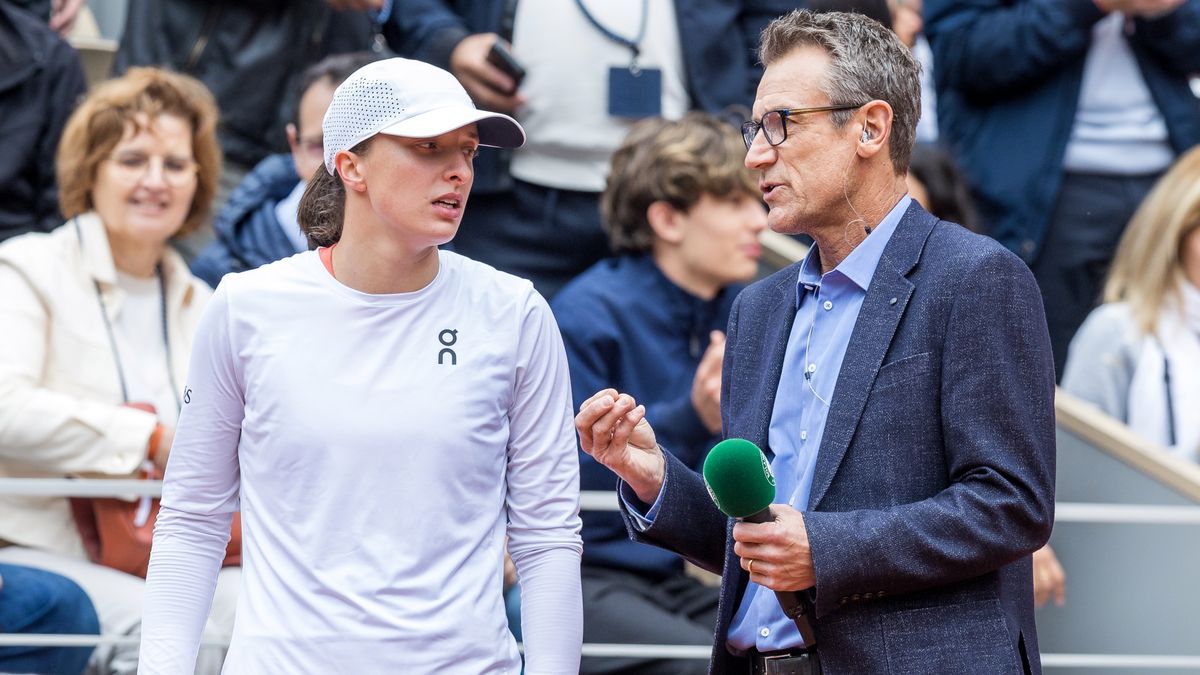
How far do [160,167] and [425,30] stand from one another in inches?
43.3

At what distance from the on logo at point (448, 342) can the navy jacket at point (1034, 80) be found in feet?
11.9

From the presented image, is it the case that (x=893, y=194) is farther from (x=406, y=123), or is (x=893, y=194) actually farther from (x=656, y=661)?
(x=656, y=661)

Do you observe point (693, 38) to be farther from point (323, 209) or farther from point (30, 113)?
point (323, 209)

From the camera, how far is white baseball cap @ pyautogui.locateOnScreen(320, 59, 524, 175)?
9.37 feet

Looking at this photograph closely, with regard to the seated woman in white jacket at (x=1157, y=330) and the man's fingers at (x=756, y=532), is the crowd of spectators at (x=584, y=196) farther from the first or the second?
the man's fingers at (x=756, y=532)

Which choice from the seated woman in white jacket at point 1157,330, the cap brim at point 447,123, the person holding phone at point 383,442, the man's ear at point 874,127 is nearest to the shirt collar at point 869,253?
the man's ear at point 874,127

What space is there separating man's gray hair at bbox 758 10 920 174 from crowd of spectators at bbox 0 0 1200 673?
1.67m

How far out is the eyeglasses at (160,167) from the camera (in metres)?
5.00

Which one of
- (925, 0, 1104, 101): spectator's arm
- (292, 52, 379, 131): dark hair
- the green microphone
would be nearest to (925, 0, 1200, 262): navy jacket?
(925, 0, 1104, 101): spectator's arm

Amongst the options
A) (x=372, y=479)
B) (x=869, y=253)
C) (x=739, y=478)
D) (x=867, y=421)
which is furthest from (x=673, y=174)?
(x=739, y=478)

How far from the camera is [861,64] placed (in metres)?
2.97

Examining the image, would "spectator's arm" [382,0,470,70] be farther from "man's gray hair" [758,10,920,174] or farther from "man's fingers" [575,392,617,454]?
"man's fingers" [575,392,617,454]

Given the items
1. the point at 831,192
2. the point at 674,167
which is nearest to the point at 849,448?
→ the point at 831,192

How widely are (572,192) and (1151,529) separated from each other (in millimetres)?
2185
